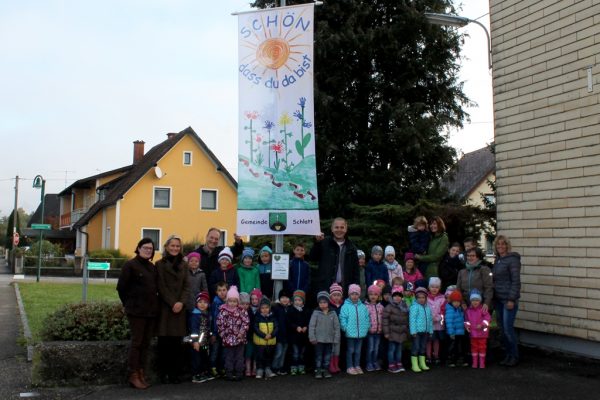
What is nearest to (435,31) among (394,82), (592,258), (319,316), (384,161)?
(394,82)

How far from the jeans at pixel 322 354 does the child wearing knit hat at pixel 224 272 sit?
141 cm

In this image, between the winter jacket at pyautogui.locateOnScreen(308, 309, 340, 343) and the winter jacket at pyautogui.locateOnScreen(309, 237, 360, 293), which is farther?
the winter jacket at pyautogui.locateOnScreen(309, 237, 360, 293)

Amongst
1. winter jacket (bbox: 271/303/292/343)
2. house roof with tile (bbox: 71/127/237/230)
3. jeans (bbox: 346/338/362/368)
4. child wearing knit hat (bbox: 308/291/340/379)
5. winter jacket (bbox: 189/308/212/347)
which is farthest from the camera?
house roof with tile (bbox: 71/127/237/230)

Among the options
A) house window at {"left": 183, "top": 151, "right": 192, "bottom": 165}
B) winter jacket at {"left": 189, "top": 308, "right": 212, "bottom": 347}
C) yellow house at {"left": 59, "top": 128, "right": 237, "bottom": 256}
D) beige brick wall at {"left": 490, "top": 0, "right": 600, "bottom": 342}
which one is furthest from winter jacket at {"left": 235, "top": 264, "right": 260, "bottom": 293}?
house window at {"left": 183, "top": 151, "right": 192, "bottom": 165}

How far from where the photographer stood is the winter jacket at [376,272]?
8.84 m

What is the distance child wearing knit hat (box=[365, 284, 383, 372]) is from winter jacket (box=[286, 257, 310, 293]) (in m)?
0.93

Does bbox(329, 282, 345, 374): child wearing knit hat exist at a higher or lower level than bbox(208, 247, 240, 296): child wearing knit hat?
lower

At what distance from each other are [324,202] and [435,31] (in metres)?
5.88

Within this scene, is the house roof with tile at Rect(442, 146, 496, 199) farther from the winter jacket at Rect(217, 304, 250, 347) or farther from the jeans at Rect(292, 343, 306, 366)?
the winter jacket at Rect(217, 304, 250, 347)

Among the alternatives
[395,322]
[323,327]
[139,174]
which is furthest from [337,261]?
[139,174]

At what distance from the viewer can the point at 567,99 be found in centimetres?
866

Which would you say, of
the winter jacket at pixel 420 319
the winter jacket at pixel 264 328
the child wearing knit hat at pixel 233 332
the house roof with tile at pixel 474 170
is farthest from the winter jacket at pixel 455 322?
the house roof with tile at pixel 474 170

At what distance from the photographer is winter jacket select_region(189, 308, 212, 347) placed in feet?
25.0

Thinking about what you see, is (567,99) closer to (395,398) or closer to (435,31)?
(395,398)
